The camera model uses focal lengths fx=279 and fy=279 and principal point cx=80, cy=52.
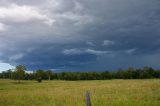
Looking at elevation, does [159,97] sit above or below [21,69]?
below

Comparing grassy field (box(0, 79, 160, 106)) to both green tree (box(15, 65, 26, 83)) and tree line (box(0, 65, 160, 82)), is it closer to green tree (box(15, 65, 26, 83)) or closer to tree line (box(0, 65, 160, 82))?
green tree (box(15, 65, 26, 83))

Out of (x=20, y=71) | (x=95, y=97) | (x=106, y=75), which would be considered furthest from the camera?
(x=106, y=75)

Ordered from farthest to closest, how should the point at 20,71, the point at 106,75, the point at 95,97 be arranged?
the point at 106,75
the point at 20,71
the point at 95,97

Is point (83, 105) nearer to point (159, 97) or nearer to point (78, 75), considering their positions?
point (159, 97)

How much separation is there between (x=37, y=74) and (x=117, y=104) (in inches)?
5667

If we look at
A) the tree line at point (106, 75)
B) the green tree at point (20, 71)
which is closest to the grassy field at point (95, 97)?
the green tree at point (20, 71)

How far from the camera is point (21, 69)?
12775 cm

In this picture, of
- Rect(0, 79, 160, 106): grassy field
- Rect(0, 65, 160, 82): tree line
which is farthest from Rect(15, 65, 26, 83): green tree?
Rect(0, 79, 160, 106): grassy field

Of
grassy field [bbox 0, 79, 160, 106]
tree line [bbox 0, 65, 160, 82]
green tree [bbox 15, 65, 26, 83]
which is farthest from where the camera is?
tree line [bbox 0, 65, 160, 82]

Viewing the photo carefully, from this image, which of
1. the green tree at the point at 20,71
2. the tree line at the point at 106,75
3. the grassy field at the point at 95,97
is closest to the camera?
the grassy field at the point at 95,97

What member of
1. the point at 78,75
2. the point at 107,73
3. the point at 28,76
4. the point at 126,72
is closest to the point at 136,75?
the point at 126,72

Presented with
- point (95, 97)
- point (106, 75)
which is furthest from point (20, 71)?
point (95, 97)

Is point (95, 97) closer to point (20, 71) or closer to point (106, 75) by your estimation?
point (20, 71)

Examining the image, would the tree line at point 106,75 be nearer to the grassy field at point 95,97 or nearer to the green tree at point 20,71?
the green tree at point 20,71
